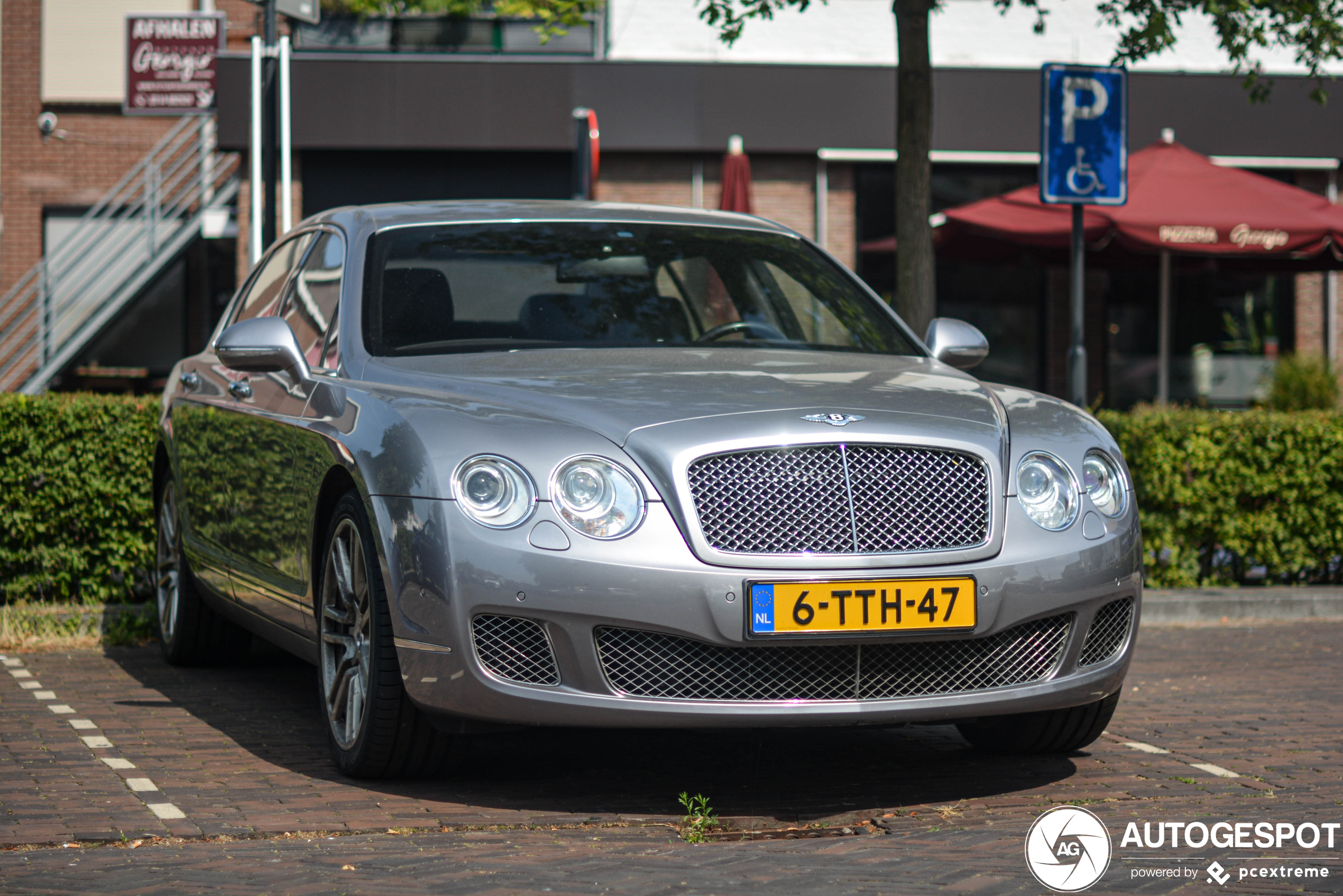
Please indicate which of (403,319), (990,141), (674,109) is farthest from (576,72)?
(403,319)

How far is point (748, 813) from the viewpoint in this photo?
4.28 m

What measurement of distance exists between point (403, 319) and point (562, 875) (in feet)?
6.93

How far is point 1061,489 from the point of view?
4.45m

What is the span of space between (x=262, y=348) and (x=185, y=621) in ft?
6.43

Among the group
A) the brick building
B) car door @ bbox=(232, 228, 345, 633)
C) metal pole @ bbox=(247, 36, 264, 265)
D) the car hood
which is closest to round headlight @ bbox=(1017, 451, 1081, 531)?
the car hood

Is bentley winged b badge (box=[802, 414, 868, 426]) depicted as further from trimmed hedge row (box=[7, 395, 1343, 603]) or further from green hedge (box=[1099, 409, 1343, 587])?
green hedge (box=[1099, 409, 1343, 587])

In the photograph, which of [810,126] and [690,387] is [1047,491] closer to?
[690,387]

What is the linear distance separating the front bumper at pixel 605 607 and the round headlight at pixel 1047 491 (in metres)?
0.05

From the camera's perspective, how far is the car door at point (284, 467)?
509 cm

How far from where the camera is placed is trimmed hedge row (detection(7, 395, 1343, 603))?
25.8 feet

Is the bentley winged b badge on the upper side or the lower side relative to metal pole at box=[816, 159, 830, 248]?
lower

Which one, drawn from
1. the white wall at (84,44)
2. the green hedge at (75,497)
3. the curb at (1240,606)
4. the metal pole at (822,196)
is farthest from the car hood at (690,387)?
the white wall at (84,44)

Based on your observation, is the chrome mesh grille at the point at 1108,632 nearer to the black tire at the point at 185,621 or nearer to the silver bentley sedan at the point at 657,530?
the silver bentley sedan at the point at 657,530

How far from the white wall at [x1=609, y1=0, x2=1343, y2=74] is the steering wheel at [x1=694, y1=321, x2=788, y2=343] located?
1244 cm
